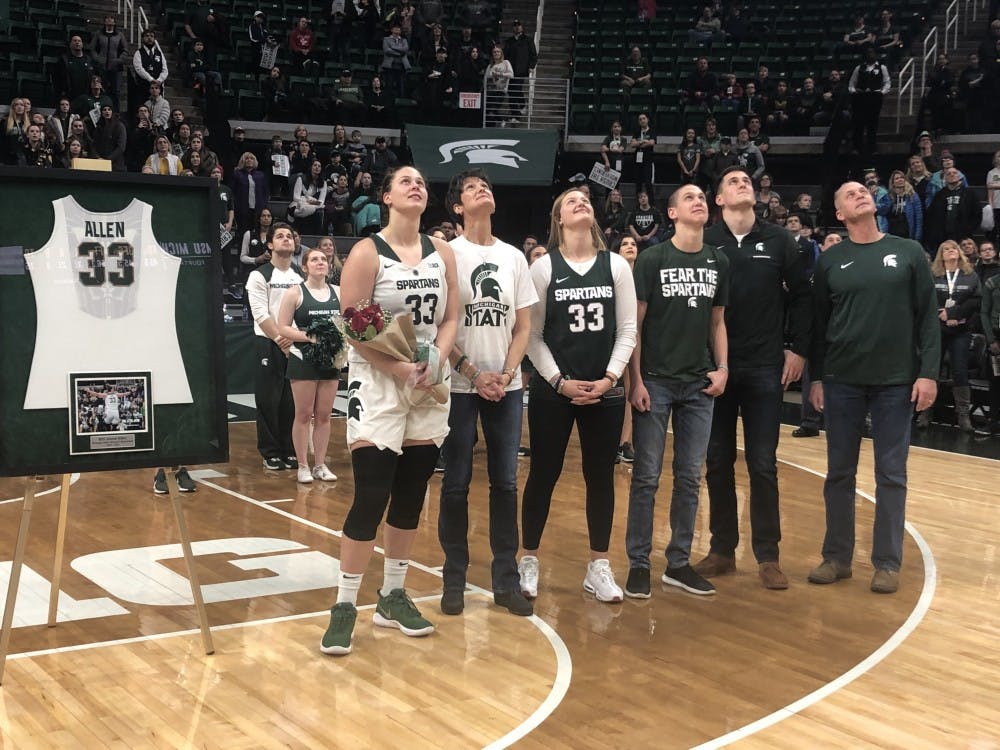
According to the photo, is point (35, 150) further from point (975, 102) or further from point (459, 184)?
point (975, 102)

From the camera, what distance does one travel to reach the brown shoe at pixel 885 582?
576 centimetres

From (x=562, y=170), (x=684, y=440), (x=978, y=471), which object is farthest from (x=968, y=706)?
(x=562, y=170)

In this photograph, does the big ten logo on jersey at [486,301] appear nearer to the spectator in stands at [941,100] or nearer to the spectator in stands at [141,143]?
the spectator in stands at [141,143]

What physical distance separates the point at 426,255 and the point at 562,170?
1513 centimetres

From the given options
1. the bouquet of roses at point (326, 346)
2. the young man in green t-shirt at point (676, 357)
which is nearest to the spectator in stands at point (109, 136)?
the bouquet of roses at point (326, 346)

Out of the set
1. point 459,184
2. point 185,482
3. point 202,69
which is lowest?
point 185,482

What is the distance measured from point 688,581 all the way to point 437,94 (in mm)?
14596

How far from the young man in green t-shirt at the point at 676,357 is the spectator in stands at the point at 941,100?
13744mm

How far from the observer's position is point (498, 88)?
64.4ft

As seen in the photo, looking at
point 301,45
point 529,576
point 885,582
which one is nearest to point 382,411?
point 529,576

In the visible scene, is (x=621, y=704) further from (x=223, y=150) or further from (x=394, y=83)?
(x=394, y=83)

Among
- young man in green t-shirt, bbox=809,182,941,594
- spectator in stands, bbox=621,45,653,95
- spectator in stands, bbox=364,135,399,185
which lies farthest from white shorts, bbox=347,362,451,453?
spectator in stands, bbox=621,45,653,95

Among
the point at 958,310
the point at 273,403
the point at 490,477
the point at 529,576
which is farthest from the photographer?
the point at 958,310

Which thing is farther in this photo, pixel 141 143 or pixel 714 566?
pixel 141 143
